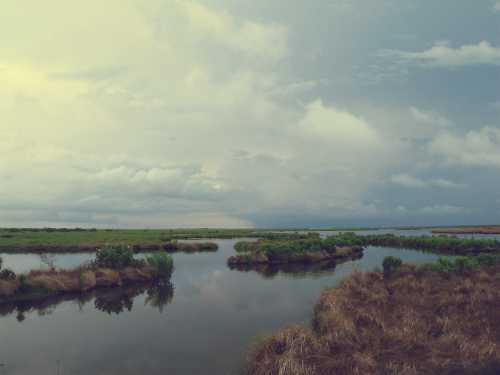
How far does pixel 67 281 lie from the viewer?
29422 millimetres

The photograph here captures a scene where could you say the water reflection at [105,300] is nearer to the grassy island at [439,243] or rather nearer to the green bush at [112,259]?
the green bush at [112,259]

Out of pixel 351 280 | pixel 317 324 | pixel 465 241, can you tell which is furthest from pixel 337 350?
pixel 465 241

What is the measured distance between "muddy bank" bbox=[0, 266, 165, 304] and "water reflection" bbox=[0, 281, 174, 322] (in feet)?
2.16

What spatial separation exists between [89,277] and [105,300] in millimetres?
4099

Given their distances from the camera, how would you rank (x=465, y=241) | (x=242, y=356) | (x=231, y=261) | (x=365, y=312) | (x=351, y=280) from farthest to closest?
(x=465, y=241)
(x=231, y=261)
(x=351, y=280)
(x=365, y=312)
(x=242, y=356)

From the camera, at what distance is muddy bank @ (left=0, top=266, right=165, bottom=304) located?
87.5 ft

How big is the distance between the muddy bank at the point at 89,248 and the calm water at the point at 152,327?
35799mm

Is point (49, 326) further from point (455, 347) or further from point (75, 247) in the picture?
point (75, 247)

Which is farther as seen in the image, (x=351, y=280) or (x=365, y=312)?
(x=351, y=280)

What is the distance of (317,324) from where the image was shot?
2022 cm

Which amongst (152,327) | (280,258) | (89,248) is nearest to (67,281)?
(152,327)

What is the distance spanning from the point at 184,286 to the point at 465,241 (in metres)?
59.2

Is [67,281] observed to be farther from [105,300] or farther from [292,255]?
[292,255]

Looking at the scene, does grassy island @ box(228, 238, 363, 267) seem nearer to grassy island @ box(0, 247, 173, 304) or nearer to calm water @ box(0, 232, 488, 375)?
calm water @ box(0, 232, 488, 375)
